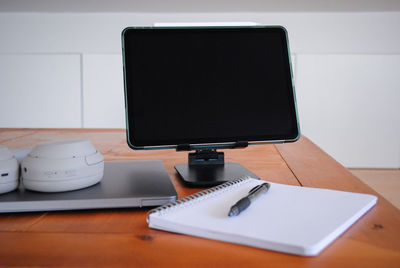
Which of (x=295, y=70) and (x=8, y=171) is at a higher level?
(x=295, y=70)

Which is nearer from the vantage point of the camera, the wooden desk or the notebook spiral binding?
the wooden desk

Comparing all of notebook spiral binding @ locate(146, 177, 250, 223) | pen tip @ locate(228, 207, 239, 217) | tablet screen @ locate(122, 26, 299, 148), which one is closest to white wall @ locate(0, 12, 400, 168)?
tablet screen @ locate(122, 26, 299, 148)

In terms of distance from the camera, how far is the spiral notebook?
0.48m

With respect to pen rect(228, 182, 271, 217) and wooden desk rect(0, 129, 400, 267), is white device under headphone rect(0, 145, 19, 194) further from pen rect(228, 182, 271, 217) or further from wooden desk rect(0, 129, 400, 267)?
pen rect(228, 182, 271, 217)

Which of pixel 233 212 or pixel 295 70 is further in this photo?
pixel 295 70

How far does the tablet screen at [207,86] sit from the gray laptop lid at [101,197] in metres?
0.12

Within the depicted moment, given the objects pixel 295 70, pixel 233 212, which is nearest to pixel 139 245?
pixel 233 212

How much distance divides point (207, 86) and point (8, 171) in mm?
437

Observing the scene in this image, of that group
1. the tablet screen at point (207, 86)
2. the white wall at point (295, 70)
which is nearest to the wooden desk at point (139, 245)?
the tablet screen at point (207, 86)

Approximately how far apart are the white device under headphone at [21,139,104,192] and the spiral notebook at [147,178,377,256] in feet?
0.50

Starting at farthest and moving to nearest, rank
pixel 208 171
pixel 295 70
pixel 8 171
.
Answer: pixel 295 70, pixel 208 171, pixel 8 171

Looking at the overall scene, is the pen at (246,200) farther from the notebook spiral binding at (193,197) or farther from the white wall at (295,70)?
the white wall at (295,70)

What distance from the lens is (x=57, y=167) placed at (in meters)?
0.63

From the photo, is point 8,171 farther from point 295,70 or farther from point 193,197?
point 295,70
